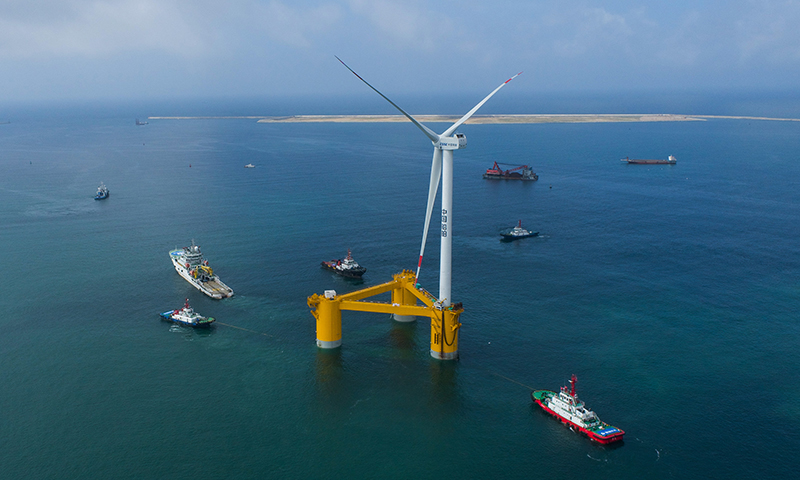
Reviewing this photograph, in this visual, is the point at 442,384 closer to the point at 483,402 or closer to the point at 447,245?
the point at 483,402

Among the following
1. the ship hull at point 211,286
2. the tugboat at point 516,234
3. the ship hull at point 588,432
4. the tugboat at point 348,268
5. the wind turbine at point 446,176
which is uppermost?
the wind turbine at point 446,176

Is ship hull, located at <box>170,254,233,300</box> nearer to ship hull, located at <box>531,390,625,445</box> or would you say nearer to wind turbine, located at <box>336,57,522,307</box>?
wind turbine, located at <box>336,57,522,307</box>

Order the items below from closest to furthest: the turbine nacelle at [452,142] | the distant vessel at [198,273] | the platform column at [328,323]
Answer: the turbine nacelle at [452,142]
the platform column at [328,323]
the distant vessel at [198,273]

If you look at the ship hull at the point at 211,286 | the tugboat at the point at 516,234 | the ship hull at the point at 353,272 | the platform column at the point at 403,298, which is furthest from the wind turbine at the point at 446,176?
the tugboat at the point at 516,234

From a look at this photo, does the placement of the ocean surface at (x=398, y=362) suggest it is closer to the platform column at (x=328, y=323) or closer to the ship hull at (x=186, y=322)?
the ship hull at (x=186, y=322)

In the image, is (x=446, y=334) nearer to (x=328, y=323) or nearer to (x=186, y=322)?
(x=328, y=323)

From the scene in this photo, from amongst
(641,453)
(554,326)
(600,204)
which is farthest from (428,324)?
(600,204)

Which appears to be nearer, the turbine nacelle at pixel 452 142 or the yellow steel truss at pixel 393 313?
the turbine nacelle at pixel 452 142

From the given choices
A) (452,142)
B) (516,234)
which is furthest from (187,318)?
(516,234)
